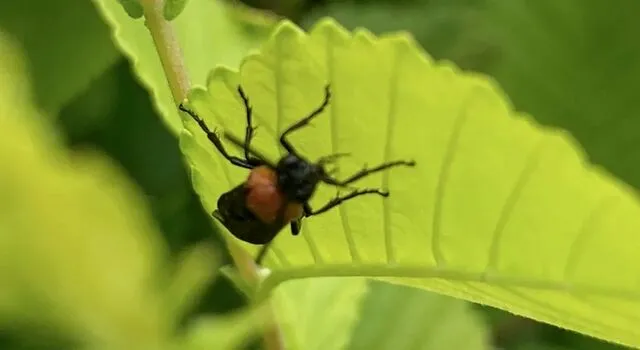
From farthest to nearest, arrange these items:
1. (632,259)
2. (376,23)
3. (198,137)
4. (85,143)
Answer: (376,23) → (85,143) → (198,137) → (632,259)

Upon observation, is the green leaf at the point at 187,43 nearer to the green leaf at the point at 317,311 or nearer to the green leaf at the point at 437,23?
the green leaf at the point at 317,311

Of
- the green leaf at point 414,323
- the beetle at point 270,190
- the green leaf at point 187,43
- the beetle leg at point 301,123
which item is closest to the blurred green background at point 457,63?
the green leaf at point 414,323

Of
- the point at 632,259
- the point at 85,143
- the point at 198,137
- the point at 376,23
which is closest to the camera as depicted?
the point at 632,259

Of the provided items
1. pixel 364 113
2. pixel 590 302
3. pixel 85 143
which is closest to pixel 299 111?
pixel 364 113

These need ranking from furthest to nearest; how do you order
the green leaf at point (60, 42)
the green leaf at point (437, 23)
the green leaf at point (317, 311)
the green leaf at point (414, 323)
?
the green leaf at point (437, 23) < the green leaf at point (60, 42) < the green leaf at point (414, 323) < the green leaf at point (317, 311)

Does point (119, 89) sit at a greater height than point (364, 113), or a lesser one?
lesser

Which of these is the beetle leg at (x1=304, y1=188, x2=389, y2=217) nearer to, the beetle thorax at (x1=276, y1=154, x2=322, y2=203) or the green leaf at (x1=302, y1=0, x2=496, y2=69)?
the beetle thorax at (x1=276, y1=154, x2=322, y2=203)

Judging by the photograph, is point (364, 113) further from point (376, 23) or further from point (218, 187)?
point (376, 23)
